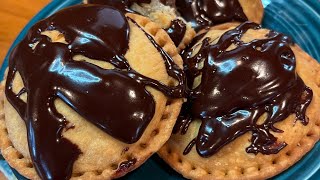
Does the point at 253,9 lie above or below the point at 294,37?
above

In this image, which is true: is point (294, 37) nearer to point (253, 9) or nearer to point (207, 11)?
point (253, 9)

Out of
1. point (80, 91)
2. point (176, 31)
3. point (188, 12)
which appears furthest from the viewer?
point (188, 12)

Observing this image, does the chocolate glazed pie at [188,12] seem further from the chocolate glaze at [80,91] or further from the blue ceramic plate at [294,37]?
the chocolate glaze at [80,91]

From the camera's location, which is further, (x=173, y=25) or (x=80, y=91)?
(x=173, y=25)

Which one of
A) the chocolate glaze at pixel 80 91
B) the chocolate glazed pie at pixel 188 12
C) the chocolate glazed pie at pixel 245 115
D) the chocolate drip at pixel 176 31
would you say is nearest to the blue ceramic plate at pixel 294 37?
the chocolate glazed pie at pixel 245 115

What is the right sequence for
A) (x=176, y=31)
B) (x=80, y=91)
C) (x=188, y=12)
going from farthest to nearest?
(x=188, y=12) < (x=176, y=31) < (x=80, y=91)

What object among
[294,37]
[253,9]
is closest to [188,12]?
[253,9]

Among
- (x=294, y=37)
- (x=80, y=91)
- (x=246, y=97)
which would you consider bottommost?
(x=294, y=37)

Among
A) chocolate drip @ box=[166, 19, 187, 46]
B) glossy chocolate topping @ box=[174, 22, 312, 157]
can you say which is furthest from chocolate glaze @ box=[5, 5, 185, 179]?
chocolate drip @ box=[166, 19, 187, 46]
